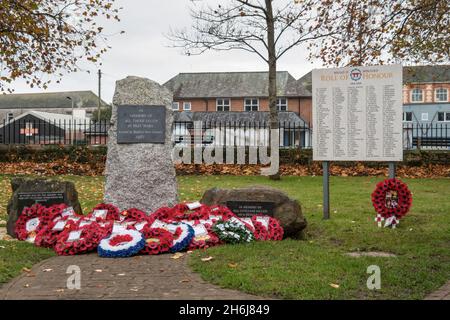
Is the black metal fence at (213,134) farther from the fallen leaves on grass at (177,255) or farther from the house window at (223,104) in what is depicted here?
the house window at (223,104)

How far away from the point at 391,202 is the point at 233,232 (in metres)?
2.94

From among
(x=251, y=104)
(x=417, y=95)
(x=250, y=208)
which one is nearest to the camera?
(x=250, y=208)

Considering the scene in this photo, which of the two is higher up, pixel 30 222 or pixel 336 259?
pixel 30 222

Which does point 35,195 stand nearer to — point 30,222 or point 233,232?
point 30,222

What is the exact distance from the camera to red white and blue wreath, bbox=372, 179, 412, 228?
8820 mm

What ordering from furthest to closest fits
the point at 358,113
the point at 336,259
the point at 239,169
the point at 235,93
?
the point at 235,93 < the point at 239,169 < the point at 358,113 < the point at 336,259

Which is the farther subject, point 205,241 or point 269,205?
point 269,205

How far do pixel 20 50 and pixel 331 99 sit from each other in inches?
526

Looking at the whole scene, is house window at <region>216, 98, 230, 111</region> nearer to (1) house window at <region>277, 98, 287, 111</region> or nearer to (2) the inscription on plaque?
(1) house window at <region>277, 98, 287, 111</region>

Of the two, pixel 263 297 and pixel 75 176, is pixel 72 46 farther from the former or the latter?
pixel 263 297

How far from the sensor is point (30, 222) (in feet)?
27.9

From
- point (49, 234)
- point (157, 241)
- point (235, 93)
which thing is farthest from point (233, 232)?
point (235, 93)

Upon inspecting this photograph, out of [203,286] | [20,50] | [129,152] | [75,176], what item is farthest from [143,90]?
[20,50]

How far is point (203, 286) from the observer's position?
18.0 ft
